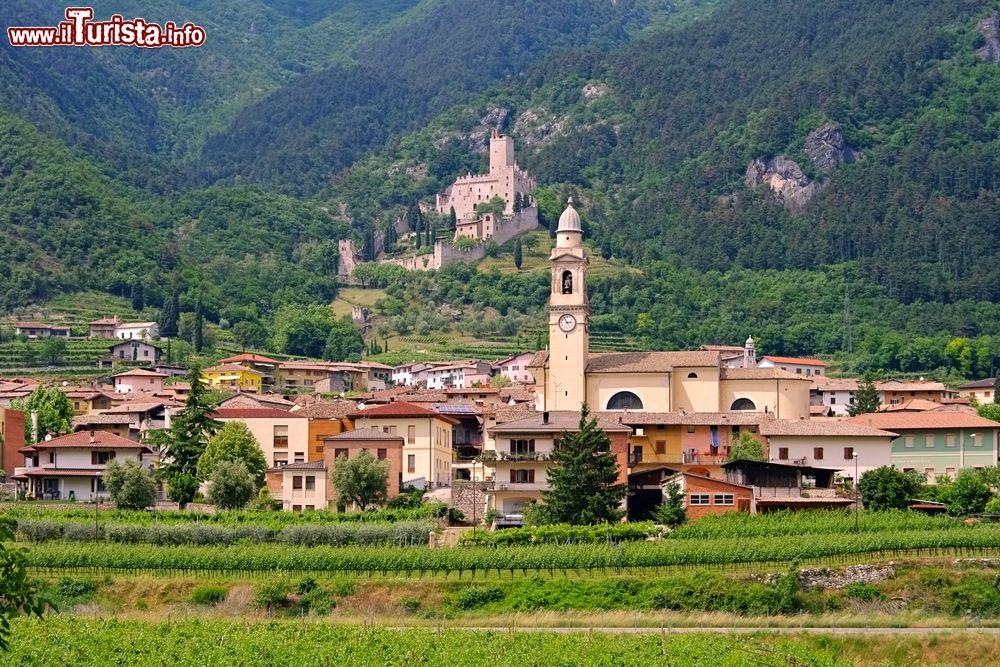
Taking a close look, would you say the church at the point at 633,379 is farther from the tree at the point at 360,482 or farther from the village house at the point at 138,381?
the village house at the point at 138,381

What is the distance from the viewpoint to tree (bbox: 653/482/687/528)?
226ft

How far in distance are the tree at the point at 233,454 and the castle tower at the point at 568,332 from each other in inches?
559

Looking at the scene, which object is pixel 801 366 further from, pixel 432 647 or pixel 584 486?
pixel 432 647

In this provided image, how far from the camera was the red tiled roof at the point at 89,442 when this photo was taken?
81375 millimetres

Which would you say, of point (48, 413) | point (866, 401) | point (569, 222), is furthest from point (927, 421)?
point (48, 413)

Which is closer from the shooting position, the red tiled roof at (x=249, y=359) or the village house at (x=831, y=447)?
the village house at (x=831, y=447)

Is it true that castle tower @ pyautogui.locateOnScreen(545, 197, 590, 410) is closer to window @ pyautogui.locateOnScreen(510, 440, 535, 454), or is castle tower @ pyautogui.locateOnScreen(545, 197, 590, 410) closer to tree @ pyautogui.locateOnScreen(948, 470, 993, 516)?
window @ pyautogui.locateOnScreen(510, 440, 535, 454)

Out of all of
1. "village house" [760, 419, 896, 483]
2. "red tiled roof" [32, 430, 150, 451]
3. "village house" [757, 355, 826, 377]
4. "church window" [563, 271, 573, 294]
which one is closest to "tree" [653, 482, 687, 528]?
"village house" [760, 419, 896, 483]

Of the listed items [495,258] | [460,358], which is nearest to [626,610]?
[460,358]

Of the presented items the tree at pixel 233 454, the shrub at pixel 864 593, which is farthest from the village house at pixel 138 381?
the shrub at pixel 864 593

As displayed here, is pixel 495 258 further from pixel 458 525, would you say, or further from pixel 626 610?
pixel 626 610

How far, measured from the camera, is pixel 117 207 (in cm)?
18388

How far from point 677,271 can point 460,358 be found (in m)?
43.9

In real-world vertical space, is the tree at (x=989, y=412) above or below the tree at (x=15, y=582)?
above
